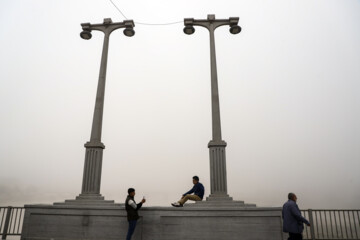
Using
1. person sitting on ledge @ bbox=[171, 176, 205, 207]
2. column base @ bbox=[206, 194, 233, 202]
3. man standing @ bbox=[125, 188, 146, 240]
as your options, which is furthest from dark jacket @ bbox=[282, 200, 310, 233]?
man standing @ bbox=[125, 188, 146, 240]

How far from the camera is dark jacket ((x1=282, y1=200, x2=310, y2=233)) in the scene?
234 inches

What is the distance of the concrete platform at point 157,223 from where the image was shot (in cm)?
673

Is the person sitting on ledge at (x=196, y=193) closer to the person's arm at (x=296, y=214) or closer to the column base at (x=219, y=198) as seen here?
the column base at (x=219, y=198)

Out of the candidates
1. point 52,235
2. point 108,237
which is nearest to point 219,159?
point 108,237

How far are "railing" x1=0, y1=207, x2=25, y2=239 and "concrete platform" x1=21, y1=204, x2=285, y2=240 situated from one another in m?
2.36

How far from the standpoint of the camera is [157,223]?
23.2ft

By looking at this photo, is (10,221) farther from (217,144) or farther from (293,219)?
(293,219)

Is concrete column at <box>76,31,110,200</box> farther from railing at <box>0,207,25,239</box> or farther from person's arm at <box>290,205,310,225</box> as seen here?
person's arm at <box>290,205,310,225</box>

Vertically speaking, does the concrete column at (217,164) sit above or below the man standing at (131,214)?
above

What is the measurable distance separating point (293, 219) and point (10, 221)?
1018cm

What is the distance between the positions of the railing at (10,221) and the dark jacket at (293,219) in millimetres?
9452

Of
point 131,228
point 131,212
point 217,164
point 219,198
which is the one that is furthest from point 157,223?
point 217,164

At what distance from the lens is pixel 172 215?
7.04 m

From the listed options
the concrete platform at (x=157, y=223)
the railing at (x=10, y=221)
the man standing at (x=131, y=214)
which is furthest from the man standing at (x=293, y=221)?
the railing at (x=10, y=221)
